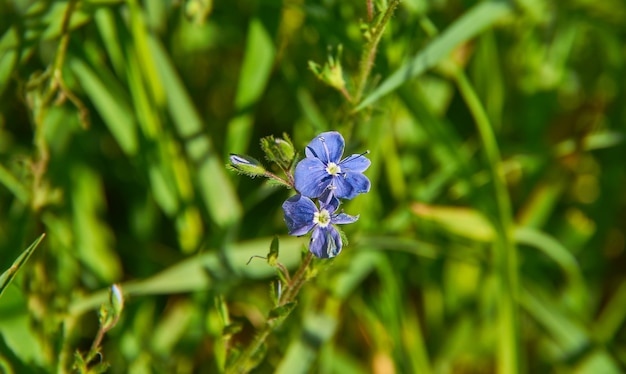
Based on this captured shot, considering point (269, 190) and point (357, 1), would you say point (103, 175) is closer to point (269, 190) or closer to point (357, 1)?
point (269, 190)

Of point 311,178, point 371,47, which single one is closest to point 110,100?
point 371,47

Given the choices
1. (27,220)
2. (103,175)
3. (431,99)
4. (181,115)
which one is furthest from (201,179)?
(431,99)

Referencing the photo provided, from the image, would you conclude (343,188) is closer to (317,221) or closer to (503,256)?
(317,221)

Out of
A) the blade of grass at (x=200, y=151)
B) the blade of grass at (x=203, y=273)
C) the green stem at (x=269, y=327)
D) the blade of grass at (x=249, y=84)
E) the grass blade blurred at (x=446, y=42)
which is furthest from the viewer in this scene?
the blade of grass at (x=249, y=84)

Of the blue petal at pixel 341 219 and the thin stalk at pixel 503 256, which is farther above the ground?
the blue petal at pixel 341 219

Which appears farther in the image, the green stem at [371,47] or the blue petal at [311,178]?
the green stem at [371,47]

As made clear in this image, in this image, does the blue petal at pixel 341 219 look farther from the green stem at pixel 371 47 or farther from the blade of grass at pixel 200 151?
the blade of grass at pixel 200 151

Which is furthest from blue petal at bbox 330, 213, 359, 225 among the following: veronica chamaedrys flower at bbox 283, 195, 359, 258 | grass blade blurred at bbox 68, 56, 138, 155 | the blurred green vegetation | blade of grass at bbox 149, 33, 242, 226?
grass blade blurred at bbox 68, 56, 138, 155

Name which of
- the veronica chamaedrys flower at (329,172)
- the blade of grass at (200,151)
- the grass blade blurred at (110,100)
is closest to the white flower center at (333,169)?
the veronica chamaedrys flower at (329,172)
